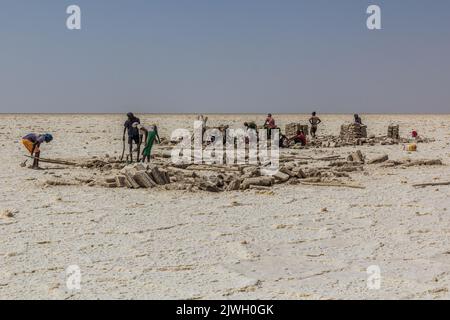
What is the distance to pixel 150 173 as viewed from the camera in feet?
40.9

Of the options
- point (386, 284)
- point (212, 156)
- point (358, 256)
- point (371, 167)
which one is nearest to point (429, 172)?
point (371, 167)

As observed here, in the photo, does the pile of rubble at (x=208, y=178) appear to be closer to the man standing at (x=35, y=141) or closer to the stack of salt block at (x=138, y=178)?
the stack of salt block at (x=138, y=178)

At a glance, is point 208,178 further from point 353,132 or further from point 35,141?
point 353,132

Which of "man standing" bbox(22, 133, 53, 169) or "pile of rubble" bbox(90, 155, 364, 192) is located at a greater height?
"man standing" bbox(22, 133, 53, 169)

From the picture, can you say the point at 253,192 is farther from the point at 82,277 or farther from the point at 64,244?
the point at 82,277

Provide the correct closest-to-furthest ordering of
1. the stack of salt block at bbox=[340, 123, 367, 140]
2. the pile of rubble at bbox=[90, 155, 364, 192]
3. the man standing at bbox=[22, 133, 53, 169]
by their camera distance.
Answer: the pile of rubble at bbox=[90, 155, 364, 192] < the man standing at bbox=[22, 133, 53, 169] < the stack of salt block at bbox=[340, 123, 367, 140]

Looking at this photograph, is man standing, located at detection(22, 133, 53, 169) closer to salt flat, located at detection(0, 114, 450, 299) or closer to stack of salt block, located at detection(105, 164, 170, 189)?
salt flat, located at detection(0, 114, 450, 299)

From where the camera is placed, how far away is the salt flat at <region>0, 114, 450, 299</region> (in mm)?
5809

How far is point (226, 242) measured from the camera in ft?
25.3

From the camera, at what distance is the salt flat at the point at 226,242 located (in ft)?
19.1

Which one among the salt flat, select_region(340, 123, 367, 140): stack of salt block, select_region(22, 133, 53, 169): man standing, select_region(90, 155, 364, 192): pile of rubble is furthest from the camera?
select_region(340, 123, 367, 140): stack of salt block

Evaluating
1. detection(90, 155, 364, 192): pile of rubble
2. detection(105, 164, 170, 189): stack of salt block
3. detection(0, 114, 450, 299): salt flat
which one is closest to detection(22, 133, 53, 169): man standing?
detection(90, 155, 364, 192): pile of rubble
